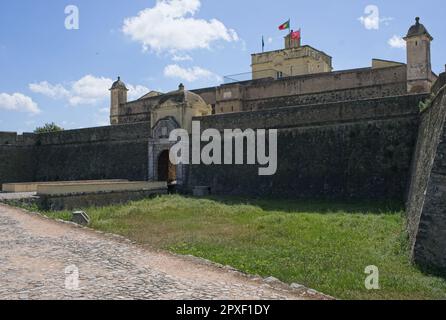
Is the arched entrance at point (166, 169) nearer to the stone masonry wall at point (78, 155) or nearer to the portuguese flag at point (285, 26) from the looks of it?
the stone masonry wall at point (78, 155)

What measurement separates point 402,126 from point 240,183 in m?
6.86

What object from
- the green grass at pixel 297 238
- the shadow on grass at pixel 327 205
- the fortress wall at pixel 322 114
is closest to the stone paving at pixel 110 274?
the green grass at pixel 297 238

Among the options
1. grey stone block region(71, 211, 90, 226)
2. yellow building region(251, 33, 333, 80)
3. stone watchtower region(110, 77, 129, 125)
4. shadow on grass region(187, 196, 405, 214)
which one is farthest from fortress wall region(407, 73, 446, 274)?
stone watchtower region(110, 77, 129, 125)

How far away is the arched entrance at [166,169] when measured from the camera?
22.4m

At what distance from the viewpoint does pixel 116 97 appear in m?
30.2

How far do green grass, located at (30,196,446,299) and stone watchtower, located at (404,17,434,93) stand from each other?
7.77m

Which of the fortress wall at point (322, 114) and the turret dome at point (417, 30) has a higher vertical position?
the turret dome at point (417, 30)

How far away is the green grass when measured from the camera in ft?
20.6

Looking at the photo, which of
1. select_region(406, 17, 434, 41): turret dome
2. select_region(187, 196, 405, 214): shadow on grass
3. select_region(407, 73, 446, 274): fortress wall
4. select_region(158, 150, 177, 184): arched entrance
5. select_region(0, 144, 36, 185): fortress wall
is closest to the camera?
select_region(407, 73, 446, 274): fortress wall

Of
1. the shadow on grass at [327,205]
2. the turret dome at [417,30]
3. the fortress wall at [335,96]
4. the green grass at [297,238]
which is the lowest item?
the green grass at [297,238]

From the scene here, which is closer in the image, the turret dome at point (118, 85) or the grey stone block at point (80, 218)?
the grey stone block at point (80, 218)

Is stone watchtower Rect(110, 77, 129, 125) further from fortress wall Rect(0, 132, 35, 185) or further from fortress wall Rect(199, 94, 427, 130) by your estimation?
fortress wall Rect(199, 94, 427, 130)

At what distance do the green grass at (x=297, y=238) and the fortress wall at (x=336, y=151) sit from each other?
127 centimetres

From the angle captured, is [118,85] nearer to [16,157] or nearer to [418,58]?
[16,157]
